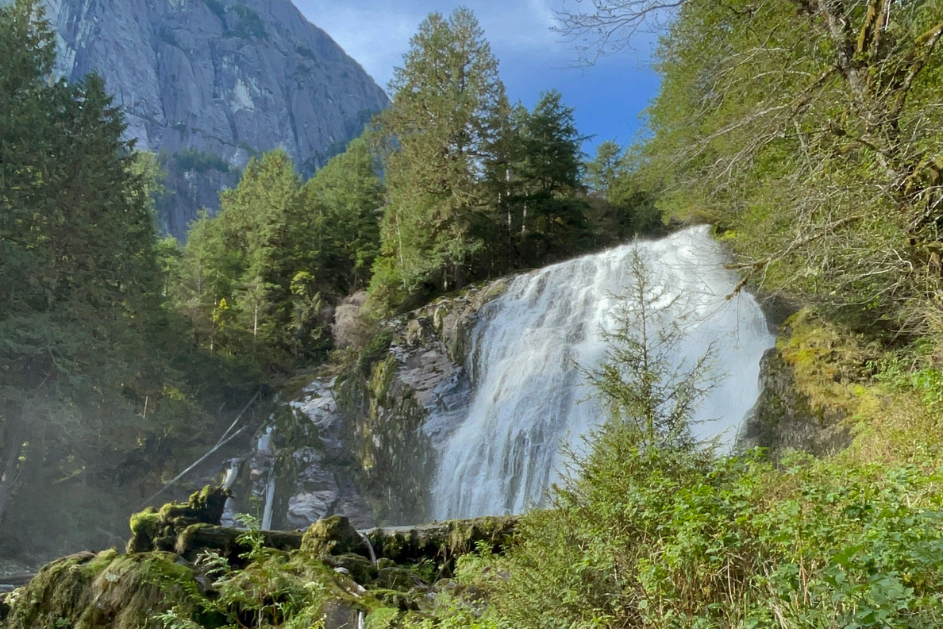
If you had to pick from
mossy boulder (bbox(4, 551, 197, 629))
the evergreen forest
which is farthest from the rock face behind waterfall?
mossy boulder (bbox(4, 551, 197, 629))

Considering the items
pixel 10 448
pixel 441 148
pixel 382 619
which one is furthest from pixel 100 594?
pixel 441 148

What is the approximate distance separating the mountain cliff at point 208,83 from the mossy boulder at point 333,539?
241ft

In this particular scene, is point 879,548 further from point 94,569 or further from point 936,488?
point 94,569

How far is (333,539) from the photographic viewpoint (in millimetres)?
8531

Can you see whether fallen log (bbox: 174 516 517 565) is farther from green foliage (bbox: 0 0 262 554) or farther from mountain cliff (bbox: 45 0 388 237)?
mountain cliff (bbox: 45 0 388 237)

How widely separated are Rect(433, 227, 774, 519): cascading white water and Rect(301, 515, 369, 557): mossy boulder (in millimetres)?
4513

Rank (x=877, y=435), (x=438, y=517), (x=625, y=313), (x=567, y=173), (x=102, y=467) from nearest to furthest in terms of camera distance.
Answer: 1. (x=877, y=435)
2. (x=625, y=313)
3. (x=438, y=517)
4. (x=102, y=467)
5. (x=567, y=173)

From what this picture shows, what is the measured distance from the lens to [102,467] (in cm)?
2217

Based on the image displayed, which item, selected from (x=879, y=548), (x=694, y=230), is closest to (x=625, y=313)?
(x=879, y=548)

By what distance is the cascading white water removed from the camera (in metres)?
12.8

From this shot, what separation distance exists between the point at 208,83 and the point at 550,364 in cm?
10104

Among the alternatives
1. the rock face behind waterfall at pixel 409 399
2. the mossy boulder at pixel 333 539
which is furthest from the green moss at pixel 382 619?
the rock face behind waterfall at pixel 409 399

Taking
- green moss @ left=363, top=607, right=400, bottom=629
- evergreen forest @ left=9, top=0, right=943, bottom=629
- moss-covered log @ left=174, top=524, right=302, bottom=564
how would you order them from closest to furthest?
evergreen forest @ left=9, top=0, right=943, bottom=629 → green moss @ left=363, top=607, right=400, bottom=629 → moss-covered log @ left=174, top=524, right=302, bottom=564

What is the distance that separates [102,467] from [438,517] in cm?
1509
